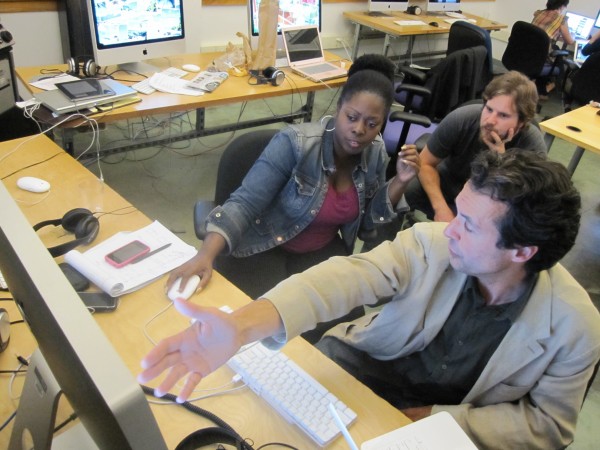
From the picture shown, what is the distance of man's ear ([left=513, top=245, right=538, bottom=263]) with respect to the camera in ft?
3.34

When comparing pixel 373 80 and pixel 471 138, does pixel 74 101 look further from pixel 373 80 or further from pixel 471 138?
pixel 471 138

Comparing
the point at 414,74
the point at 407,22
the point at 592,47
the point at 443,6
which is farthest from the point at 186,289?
the point at 443,6

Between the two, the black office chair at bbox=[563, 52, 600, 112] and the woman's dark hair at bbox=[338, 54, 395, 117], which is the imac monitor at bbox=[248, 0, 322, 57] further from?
the black office chair at bbox=[563, 52, 600, 112]

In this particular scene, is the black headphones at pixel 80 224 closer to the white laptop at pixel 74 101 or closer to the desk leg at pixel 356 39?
the white laptop at pixel 74 101

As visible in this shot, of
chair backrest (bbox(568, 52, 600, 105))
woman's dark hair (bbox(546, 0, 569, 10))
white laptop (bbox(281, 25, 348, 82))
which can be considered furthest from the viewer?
woman's dark hair (bbox(546, 0, 569, 10))

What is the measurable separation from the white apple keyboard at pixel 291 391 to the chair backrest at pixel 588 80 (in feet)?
13.3

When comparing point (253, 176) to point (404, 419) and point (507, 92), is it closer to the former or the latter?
point (404, 419)

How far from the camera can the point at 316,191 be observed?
5.33ft

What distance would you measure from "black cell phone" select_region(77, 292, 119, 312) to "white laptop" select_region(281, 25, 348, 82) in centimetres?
207

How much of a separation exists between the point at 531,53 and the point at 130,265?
4410mm

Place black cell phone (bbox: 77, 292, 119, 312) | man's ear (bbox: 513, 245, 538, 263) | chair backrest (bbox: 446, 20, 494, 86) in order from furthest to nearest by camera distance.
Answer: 1. chair backrest (bbox: 446, 20, 494, 86)
2. black cell phone (bbox: 77, 292, 119, 312)
3. man's ear (bbox: 513, 245, 538, 263)

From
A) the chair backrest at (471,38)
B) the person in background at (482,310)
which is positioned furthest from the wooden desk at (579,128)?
the person in background at (482,310)

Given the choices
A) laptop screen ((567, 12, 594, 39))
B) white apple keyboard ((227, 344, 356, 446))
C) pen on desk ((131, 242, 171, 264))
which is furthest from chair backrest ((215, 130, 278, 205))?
laptop screen ((567, 12, 594, 39))

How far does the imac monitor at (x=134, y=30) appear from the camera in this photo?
7.90 ft
